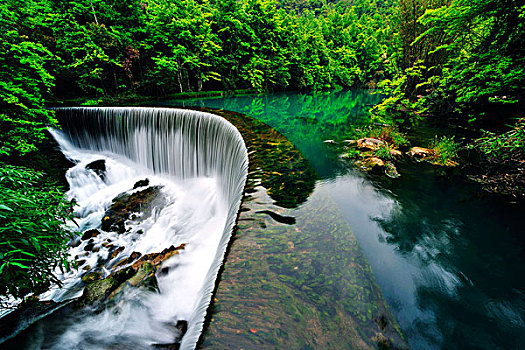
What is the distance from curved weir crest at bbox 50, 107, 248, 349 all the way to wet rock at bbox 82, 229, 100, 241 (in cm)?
311

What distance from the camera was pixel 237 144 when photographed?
19.2ft

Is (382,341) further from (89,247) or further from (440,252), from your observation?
(89,247)

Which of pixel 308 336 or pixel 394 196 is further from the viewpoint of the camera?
pixel 394 196

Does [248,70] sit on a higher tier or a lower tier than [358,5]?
lower

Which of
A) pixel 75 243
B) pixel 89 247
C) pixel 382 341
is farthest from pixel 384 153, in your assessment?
pixel 75 243

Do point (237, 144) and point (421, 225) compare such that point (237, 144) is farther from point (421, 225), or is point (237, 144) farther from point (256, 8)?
point (256, 8)

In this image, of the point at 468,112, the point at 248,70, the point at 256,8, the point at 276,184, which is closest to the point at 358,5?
the point at 256,8

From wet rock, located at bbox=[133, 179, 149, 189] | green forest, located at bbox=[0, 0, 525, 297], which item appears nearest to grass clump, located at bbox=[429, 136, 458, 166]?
Result: green forest, located at bbox=[0, 0, 525, 297]

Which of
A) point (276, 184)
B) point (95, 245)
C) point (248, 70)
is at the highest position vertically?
point (248, 70)

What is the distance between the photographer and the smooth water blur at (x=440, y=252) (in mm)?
2412

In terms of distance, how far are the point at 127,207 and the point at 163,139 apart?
352 cm

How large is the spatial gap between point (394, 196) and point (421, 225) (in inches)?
38.9

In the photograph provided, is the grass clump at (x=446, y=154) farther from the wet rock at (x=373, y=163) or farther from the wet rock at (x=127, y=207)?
the wet rock at (x=127, y=207)

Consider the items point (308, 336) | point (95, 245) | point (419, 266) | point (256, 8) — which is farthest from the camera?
point (256, 8)
